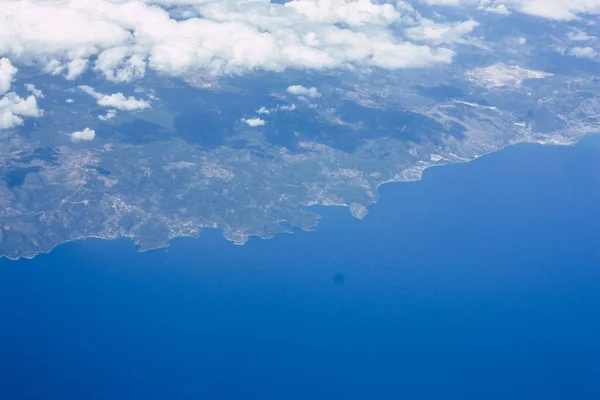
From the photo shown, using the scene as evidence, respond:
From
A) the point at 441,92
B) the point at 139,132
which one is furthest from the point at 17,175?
the point at 441,92

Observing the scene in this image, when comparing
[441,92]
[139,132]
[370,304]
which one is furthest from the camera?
[441,92]

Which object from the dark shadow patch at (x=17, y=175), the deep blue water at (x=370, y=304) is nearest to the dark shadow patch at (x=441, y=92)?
the deep blue water at (x=370, y=304)

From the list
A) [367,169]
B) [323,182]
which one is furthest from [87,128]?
[367,169]

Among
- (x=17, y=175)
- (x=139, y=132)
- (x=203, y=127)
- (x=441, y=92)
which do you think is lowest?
(x=17, y=175)

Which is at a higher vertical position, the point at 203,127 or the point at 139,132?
the point at 203,127

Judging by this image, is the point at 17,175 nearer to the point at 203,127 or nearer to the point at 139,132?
the point at 139,132

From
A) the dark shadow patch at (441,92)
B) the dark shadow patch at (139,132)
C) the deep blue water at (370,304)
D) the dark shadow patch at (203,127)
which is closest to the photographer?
the deep blue water at (370,304)

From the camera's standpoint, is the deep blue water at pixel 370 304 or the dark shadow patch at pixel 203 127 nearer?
the deep blue water at pixel 370 304

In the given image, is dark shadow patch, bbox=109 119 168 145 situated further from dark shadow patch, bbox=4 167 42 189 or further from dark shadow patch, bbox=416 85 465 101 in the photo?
dark shadow patch, bbox=416 85 465 101

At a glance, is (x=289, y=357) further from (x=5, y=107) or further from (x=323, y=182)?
(x=5, y=107)

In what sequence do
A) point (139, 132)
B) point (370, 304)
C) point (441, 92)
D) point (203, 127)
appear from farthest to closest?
1. point (441, 92)
2. point (203, 127)
3. point (139, 132)
4. point (370, 304)

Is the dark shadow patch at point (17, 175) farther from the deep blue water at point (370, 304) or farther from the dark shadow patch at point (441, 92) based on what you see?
the dark shadow patch at point (441, 92)

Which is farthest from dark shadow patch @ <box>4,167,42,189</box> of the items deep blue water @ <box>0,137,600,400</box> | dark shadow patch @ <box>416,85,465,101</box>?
dark shadow patch @ <box>416,85,465,101</box>
